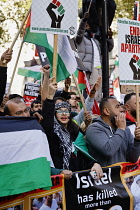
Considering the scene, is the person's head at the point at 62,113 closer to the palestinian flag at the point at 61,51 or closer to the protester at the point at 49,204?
the palestinian flag at the point at 61,51

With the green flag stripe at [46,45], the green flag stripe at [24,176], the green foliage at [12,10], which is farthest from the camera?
the green foliage at [12,10]

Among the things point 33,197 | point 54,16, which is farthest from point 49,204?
point 54,16

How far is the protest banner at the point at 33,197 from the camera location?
395 centimetres

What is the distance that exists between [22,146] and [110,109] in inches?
61.5

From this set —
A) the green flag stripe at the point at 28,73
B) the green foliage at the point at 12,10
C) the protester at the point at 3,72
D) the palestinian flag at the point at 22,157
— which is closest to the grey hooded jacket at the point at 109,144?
the palestinian flag at the point at 22,157

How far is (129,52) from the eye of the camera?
5.56 metres

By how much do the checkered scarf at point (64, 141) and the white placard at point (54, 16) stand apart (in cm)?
113

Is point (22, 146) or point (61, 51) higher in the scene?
point (61, 51)

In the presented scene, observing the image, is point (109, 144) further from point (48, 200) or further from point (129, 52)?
point (129, 52)

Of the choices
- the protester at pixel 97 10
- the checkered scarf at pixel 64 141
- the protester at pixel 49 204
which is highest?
the protester at pixel 97 10

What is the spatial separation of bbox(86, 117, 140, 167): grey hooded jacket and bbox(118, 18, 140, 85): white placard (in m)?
0.74

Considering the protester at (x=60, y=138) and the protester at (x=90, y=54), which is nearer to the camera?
the protester at (x=60, y=138)

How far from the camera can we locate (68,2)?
5.23 meters

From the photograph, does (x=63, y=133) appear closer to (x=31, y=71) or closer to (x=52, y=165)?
(x=52, y=165)
